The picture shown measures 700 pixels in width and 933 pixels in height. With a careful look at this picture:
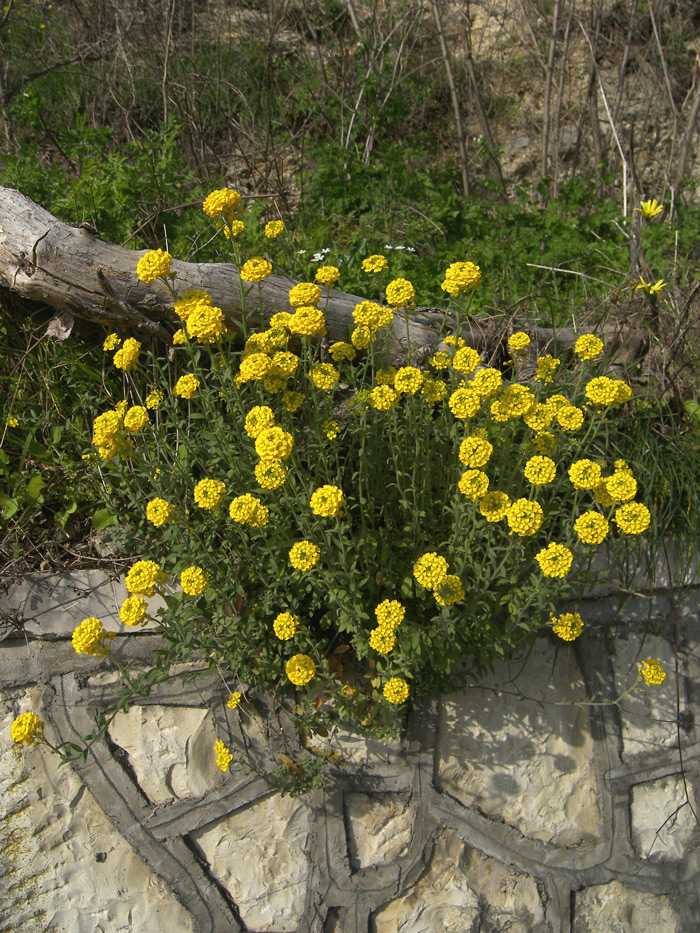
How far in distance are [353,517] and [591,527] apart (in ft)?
3.42

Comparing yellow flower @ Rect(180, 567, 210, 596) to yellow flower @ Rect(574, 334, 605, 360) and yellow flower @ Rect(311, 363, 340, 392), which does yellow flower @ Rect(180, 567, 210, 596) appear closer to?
yellow flower @ Rect(311, 363, 340, 392)

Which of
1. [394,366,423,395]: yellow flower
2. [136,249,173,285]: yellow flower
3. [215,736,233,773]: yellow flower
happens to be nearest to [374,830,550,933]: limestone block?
[215,736,233,773]: yellow flower

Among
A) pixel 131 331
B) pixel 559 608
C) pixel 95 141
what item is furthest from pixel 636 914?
pixel 95 141

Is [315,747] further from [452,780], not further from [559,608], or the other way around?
[559,608]

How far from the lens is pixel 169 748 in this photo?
248 centimetres

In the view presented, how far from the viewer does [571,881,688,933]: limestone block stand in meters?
2.57

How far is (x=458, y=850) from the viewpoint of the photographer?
2.50 m

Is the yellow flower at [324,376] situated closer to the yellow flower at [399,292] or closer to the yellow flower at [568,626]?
the yellow flower at [399,292]

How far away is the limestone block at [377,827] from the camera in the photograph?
8.08ft

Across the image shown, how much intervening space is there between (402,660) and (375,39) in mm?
4902

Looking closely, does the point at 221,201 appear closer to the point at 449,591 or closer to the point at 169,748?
the point at 449,591

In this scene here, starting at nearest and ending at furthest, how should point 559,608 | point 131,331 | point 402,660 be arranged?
point 402,660 < point 559,608 < point 131,331

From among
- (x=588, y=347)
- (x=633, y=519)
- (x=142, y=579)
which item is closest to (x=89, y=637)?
(x=142, y=579)

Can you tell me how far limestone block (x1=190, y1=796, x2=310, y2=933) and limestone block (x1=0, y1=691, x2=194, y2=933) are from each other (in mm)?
200
